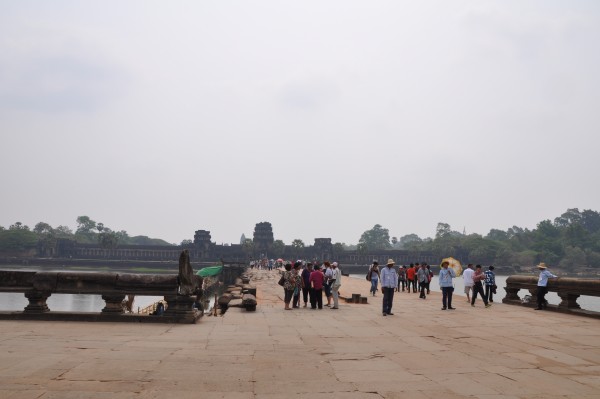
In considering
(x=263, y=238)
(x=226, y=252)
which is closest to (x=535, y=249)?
(x=263, y=238)

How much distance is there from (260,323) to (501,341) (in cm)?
452

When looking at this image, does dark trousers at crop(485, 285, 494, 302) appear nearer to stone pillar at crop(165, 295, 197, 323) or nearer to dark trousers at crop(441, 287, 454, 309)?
dark trousers at crop(441, 287, 454, 309)

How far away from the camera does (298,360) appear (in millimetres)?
6473

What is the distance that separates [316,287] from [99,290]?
19.7 feet

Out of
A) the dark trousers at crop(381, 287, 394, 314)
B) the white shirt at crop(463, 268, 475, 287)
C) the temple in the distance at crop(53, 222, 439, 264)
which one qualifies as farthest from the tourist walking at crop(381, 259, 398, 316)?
the temple in the distance at crop(53, 222, 439, 264)

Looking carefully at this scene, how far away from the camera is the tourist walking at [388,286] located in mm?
12586

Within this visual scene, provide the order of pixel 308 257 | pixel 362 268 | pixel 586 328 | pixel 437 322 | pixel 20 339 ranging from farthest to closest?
pixel 308 257 < pixel 362 268 < pixel 437 322 < pixel 586 328 < pixel 20 339

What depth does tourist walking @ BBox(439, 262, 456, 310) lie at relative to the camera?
14.2 meters

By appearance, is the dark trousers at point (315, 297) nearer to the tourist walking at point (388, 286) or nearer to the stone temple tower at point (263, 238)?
the tourist walking at point (388, 286)

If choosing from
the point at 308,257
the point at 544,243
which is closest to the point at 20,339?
the point at 308,257

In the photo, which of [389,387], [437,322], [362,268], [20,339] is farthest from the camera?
[362,268]

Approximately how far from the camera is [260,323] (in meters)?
10.4

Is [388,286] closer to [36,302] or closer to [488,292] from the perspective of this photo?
[488,292]

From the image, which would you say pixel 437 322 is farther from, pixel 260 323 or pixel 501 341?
pixel 260 323
